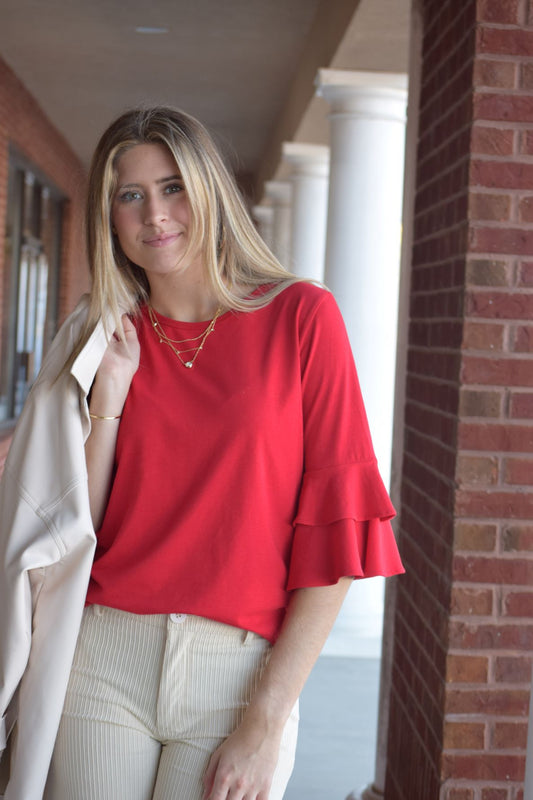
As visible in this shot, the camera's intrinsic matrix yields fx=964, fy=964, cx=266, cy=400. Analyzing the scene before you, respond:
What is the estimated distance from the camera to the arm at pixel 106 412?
1769 millimetres

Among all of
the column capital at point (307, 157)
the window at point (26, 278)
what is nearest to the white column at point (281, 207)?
the column capital at point (307, 157)

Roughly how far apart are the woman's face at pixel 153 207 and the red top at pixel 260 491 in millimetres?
254

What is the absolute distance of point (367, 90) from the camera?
5566 millimetres

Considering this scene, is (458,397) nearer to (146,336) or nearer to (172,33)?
(146,336)

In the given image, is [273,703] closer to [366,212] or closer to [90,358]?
[90,358]

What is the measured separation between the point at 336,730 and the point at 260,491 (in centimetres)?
306

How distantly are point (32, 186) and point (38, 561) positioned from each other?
423 inches

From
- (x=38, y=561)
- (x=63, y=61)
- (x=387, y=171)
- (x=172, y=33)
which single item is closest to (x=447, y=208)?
(x=38, y=561)

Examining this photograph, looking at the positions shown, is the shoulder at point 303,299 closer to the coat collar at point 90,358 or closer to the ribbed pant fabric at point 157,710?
the coat collar at point 90,358

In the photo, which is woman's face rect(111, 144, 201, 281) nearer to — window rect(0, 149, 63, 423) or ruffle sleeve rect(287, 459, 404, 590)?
ruffle sleeve rect(287, 459, 404, 590)

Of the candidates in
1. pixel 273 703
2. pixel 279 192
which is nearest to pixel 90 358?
pixel 273 703

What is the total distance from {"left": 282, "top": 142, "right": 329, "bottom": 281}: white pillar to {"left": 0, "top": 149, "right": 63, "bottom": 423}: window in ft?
9.59

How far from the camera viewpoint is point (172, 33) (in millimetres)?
7473

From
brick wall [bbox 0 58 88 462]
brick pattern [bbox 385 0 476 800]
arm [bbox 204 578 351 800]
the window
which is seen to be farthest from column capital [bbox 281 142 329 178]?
arm [bbox 204 578 351 800]
